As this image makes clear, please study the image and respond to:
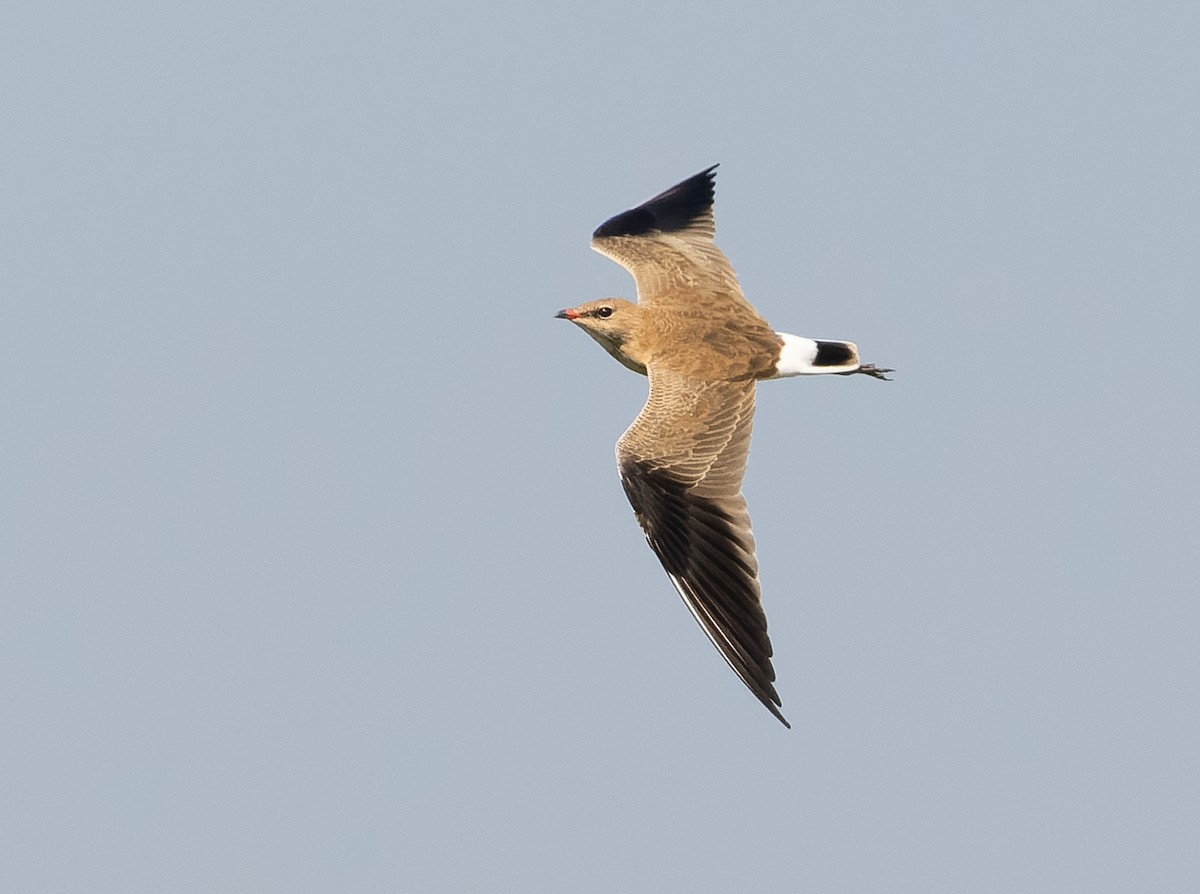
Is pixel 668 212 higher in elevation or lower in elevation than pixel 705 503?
higher

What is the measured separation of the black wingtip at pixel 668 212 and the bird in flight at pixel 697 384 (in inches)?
0.6

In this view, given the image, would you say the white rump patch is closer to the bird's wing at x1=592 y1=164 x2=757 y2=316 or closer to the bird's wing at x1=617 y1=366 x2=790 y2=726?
the bird's wing at x1=617 y1=366 x2=790 y2=726

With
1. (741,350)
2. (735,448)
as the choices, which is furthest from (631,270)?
(735,448)

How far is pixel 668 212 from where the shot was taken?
1902 centimetres

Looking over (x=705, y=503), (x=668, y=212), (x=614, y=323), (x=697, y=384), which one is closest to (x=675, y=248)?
(x=668, y=212)

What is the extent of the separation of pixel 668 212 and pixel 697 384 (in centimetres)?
368

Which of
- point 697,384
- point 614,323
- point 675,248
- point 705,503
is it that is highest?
point 675,248

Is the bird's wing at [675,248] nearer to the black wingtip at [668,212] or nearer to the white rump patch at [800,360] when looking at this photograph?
the black wingtip at [668,212]

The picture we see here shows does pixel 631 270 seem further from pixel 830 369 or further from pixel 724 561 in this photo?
pixel 724 561

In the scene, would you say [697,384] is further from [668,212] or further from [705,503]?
[668,212]

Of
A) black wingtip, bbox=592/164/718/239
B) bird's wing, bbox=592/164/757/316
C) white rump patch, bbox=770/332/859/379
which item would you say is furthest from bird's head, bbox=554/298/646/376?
black wingtip, bbox=592/164/718/239

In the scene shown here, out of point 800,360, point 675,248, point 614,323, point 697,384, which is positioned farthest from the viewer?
point 675,248

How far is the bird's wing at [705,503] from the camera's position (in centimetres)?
1368

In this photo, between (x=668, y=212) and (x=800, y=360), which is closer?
(x=800, y=360)
